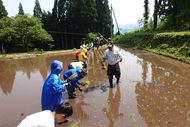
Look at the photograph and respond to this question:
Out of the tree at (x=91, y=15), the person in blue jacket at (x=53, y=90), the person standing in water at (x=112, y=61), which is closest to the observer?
the person in blue jacket at (x=53, y=90)

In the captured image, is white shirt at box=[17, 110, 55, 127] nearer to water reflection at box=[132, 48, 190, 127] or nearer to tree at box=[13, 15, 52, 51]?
water reflection at box=[132, 48, 190, 127]

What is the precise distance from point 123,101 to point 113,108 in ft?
2.67

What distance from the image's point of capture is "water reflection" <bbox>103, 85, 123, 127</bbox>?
8289mm

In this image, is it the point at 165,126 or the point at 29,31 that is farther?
the point at 29,31

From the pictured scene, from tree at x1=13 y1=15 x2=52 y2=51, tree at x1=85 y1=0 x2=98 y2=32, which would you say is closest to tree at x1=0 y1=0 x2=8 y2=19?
tree at x1=13 y1=15 x2=52 y2=51

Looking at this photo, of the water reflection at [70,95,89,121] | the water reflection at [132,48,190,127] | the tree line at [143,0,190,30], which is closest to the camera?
the water reflection at [132,48,190,127]

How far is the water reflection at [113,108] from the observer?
8.29 meters

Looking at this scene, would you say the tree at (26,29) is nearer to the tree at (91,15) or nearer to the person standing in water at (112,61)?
the tree at (91,15)

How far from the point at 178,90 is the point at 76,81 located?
3.63m

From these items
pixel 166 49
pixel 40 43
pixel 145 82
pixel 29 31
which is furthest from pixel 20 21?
pixel 145 82

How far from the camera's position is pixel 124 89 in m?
11.8

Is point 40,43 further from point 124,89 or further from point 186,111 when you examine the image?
point 186,111

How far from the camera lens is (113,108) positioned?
9312 millimetres

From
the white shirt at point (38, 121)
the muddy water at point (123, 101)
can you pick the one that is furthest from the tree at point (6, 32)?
the white shirt at point (38, 121)
